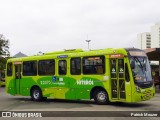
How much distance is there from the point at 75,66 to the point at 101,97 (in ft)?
7.51

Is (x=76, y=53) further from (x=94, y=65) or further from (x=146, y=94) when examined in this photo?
(x=146, y=94)

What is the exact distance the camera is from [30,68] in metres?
21.8

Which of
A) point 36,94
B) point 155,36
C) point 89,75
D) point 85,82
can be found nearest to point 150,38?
point 155,36

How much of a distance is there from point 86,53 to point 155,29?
13830 cm

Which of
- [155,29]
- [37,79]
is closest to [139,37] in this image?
[155,29]

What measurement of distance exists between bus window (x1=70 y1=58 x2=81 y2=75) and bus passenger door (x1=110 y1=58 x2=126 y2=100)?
211 centimetres

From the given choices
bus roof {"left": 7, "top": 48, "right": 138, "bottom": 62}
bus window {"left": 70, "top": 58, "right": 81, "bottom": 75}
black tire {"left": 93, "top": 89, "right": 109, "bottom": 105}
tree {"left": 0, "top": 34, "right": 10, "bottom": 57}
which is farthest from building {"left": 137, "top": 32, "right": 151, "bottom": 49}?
black tire {"left": 93, "top": 89, "right": 109, "bottom": 105}

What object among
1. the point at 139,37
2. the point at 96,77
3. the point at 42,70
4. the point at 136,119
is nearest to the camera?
the point at 136,119

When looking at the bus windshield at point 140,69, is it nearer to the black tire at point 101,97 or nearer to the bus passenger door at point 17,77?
the black tire at point 101,97

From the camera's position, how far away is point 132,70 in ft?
54.4

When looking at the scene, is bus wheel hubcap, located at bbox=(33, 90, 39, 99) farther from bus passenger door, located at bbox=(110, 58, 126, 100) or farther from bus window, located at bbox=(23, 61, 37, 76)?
bus passenger door, located at bbox=(110, 58, 126, 100)

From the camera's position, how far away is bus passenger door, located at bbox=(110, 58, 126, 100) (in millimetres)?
16750

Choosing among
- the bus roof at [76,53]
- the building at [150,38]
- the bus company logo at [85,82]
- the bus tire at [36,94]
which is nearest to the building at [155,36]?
the building at [150,38]

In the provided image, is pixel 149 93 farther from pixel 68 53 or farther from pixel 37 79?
pixel 37 79
